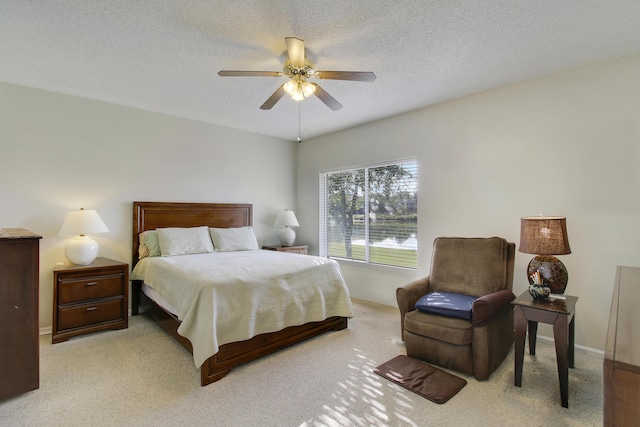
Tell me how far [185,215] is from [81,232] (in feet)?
4.16

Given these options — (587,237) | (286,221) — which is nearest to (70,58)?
(286,221)

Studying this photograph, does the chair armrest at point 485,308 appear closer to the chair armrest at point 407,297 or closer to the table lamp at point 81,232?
the chair armrest at point 407,297

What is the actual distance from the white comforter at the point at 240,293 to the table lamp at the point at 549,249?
1765 mm

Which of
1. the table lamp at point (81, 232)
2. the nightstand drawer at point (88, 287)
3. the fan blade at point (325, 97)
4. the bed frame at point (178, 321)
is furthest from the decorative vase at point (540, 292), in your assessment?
the table lamp at point (81, 232)

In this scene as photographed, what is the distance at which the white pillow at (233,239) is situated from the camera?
4264 mm

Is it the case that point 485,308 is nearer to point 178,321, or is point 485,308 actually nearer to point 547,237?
point 547,237

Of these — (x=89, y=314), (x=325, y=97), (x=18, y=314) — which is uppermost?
(x=325, y=97)

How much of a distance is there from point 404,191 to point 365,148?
3.04ft

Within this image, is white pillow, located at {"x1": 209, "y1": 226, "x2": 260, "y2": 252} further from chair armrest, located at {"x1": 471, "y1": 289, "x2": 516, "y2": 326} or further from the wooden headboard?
chair armrest, located at {"x1": 471, "y1": 289, "x2": 516, "y2": 326}

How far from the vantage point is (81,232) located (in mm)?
3223

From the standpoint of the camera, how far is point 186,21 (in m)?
2.12

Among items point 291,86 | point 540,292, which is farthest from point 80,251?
point 540,292

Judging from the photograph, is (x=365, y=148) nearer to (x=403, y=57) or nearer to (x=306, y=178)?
(x=306, y=178)

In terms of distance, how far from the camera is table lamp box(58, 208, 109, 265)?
127 inches
